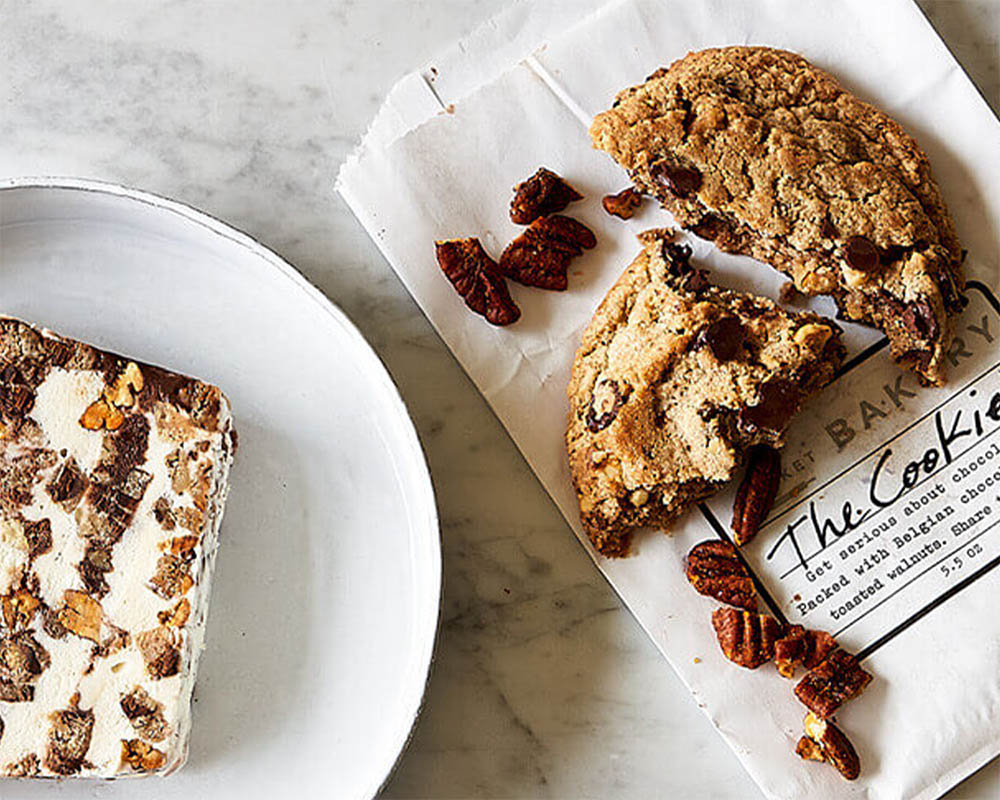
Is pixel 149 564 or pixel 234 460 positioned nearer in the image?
pixel 149 564

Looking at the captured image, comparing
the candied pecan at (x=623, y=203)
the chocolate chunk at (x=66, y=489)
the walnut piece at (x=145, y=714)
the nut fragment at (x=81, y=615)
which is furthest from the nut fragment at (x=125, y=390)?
the candied pecan at (x=623, y=203)

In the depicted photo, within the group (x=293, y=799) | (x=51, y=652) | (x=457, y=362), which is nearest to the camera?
(x=51, y=652)

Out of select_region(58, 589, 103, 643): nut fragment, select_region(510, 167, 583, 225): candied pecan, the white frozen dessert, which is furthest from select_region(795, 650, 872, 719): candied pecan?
select_region(58, 589, 103, 643): nut fragment

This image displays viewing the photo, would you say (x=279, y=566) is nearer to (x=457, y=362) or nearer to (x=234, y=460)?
(x=234, y=460)

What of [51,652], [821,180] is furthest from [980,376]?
[51,652]

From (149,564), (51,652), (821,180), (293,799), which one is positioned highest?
(821,180)

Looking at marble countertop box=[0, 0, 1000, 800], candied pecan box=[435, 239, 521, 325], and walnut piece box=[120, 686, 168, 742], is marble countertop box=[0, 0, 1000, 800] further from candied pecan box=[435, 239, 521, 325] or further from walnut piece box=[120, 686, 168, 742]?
walnut piece box=[120, 686, 168, 742]

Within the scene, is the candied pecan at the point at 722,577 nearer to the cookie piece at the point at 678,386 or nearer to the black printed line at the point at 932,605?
the cookie piece at the point at 678,386
